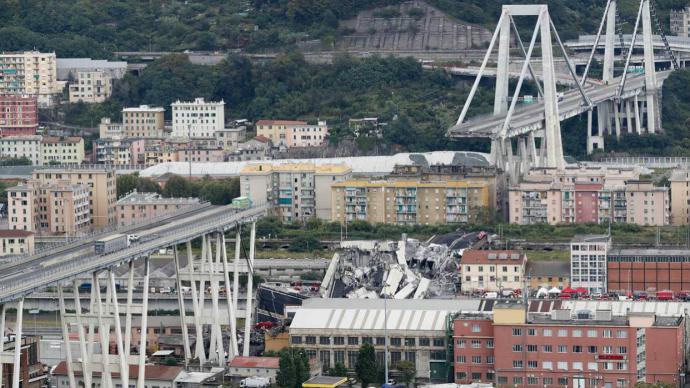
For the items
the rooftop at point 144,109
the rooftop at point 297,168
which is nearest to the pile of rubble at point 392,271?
the rooftop at point 297,168

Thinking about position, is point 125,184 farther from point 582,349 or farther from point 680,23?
point 680,23

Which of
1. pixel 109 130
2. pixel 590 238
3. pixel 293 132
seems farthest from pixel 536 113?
pixel 590 238

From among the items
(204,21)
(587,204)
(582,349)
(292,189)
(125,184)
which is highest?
(204,21)

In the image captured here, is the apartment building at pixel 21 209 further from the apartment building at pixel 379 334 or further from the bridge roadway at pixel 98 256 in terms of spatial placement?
the apartment building at pixel 379 334

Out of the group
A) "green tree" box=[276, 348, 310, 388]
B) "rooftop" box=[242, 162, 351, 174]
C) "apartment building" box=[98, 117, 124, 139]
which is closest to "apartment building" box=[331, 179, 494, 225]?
"rooftop" box=[242, 162, 351, 174]

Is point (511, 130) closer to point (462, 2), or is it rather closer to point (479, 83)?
point (479, 83)

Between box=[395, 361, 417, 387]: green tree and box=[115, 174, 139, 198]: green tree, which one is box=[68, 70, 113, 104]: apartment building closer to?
box=[115, 174, 139, 198]: green tree
